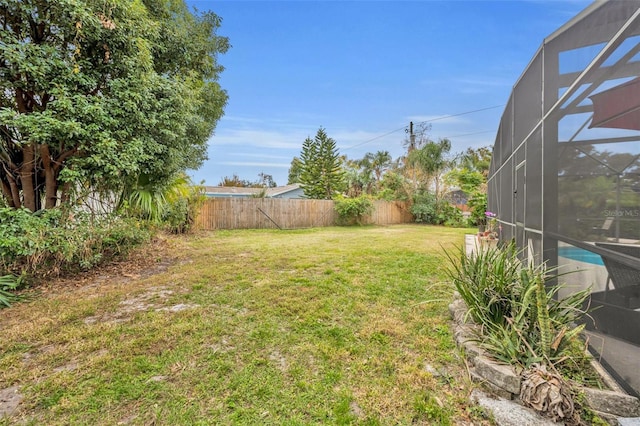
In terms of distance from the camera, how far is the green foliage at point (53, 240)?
295 cm

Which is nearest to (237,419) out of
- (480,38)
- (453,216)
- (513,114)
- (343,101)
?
(513,114)

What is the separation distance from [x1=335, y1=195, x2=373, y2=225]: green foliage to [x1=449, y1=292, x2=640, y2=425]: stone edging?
1133 cm

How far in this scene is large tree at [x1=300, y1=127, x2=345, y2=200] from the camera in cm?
1962

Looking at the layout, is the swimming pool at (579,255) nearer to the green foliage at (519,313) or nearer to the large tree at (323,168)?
the green foliage at (519,313)

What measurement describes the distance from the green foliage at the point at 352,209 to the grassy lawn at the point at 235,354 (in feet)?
32.0

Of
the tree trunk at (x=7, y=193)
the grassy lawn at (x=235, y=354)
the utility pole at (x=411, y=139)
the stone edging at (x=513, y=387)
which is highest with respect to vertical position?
the utility pole at (x=411, y=139)

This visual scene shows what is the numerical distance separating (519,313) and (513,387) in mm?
498

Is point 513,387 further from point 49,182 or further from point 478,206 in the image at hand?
point 478,206

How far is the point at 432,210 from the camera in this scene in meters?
15.1

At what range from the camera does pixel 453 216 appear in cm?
1442

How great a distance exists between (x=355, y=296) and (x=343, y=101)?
15256 millimetres

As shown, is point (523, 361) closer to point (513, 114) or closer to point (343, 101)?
point (513, 114)

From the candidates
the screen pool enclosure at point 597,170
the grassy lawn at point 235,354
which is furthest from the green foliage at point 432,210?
the screen pool enclosure at point 597,170

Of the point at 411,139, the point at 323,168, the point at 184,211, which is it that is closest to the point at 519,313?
the point at 184,211
